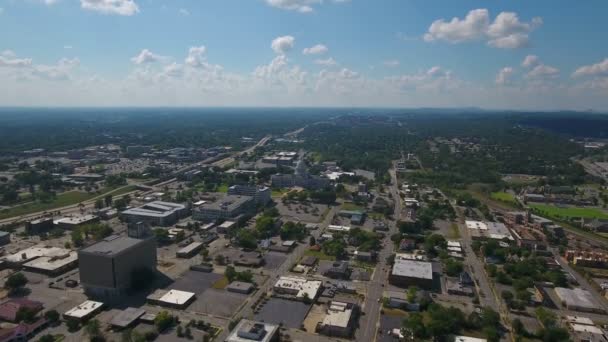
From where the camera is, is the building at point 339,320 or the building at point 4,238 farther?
the building at point 4,238

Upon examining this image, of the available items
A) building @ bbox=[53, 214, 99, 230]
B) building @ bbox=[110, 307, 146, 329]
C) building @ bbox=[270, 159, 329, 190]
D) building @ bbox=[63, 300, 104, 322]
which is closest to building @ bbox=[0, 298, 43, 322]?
building @ bbox=[63, 300, 104, 322]

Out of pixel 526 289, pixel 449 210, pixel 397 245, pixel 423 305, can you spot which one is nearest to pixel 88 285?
pixel 423 305

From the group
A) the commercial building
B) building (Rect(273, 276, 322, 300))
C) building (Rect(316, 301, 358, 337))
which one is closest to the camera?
building (Rect(316, 301, 358, 337))

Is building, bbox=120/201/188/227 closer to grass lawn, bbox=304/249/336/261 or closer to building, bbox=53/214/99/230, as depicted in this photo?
building, bbox=53/214/99/230

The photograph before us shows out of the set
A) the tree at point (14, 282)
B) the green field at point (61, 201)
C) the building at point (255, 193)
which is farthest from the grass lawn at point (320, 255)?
the green field at point (61, 201)

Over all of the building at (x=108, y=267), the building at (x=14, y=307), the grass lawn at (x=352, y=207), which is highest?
the building at (x=108, y=267)

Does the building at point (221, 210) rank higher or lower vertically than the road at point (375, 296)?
higher

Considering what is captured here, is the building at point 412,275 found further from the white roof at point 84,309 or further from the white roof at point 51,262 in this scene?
the white roof at point 51,262
